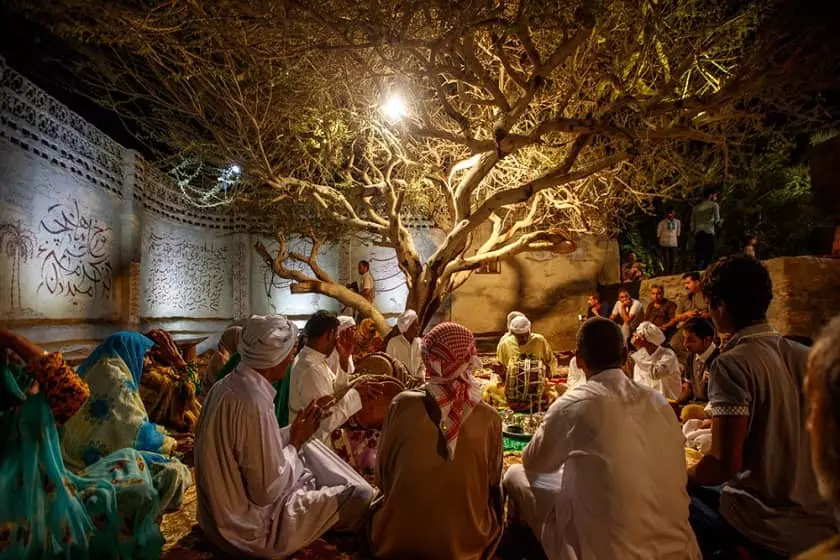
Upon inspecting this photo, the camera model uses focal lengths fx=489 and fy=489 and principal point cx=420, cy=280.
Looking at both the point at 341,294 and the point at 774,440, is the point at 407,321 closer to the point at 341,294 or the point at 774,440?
the point at 341,294

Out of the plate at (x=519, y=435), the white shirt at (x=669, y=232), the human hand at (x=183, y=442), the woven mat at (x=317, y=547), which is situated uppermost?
the white shirt at (x=669, y=232)

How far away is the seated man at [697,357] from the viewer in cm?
541

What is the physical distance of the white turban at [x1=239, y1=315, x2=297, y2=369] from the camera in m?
2.92

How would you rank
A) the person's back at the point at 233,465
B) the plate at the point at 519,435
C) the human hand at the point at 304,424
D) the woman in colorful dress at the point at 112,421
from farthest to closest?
the plate at the point at 519,435 → the woman in colorful dress at the point at 112,421 → the human hand at the point at 304,424 → the person's back at the point at 233,465

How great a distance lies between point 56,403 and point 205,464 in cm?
80

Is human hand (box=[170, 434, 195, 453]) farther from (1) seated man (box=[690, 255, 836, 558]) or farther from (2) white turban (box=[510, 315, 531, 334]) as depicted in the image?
(1) seated man (box=[690, 255, 836, 558])

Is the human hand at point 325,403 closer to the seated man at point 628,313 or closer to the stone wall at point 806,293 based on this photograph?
the seated man at point 628,313

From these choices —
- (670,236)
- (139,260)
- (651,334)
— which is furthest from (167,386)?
(670,236)

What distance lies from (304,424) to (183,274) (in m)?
11.5

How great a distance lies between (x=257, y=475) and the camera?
109 inches

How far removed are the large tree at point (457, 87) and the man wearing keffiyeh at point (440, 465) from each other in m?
4.40

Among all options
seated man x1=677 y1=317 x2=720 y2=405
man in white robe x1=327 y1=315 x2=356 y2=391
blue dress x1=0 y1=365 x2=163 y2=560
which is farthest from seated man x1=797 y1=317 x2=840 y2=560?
man in white robe x1=327 y1=315 x2=356 y2=391

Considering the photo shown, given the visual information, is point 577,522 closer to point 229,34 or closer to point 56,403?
point 56,403

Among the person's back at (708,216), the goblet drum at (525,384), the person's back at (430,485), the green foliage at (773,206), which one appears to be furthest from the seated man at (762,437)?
the green foliage at (773,206)
